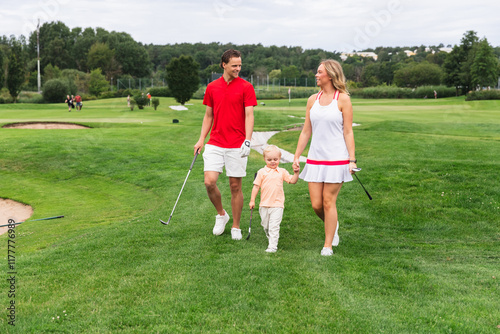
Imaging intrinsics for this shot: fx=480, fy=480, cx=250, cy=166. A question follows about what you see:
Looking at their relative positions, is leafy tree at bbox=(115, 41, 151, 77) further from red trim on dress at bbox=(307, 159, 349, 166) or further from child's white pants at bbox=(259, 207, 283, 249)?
red trim on dress at bbox=(307, 159, 349, 166)

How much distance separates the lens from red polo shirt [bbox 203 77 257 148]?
674 centimetres

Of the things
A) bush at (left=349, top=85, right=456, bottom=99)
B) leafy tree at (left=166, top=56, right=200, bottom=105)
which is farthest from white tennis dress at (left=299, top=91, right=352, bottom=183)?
bush at (left=349, top=85, right=456, bottom=99)

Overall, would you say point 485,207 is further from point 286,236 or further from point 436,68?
point 436,68

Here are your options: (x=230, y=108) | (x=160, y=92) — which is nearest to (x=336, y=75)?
(x=230, y=108)

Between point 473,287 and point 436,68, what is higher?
point 436,68

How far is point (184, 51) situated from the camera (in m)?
104

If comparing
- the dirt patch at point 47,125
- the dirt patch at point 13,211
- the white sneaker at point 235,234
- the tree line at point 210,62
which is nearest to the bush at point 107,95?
the tree line at point 210,62

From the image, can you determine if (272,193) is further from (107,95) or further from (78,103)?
(107,95)

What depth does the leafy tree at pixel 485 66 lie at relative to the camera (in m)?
60.3

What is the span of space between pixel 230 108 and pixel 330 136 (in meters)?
Answer: 1.50

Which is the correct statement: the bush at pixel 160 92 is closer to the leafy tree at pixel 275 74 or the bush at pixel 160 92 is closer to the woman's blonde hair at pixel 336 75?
the leafy tree at pixel 275 74

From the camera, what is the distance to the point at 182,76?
162 ft

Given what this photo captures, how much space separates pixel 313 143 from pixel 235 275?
2.06 metres

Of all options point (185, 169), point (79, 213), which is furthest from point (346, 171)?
point (185, 169)
